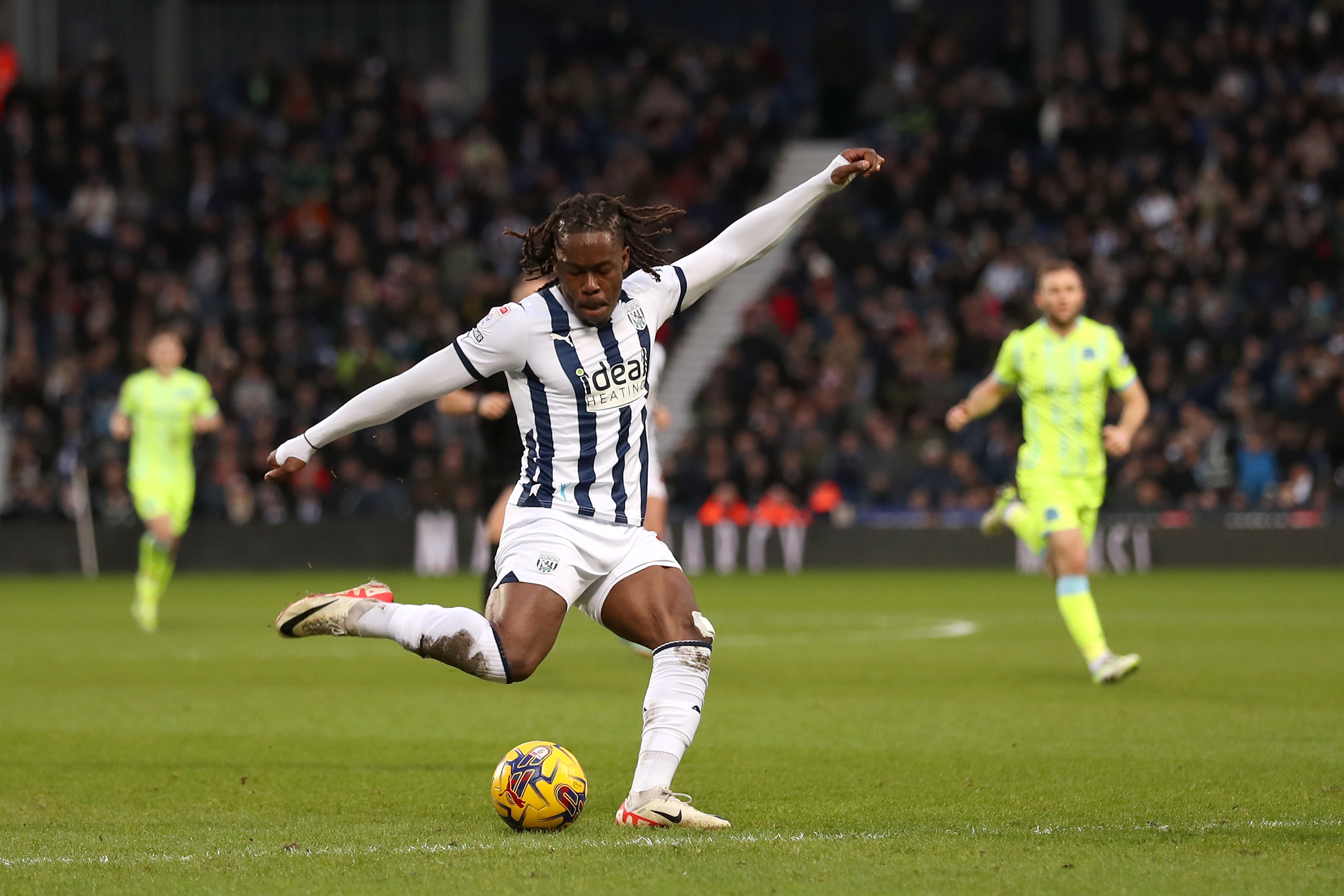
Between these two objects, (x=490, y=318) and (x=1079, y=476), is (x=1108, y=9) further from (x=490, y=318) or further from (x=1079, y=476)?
(x=490, y=318)

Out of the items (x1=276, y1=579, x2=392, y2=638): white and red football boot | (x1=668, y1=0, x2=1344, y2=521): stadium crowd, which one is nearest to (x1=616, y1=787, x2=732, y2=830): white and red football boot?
(x1=276, y1=579, x2=392, y2=638): white and red football boot

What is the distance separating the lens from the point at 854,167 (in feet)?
20.7

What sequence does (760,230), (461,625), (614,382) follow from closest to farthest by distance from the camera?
(461,625) → (614,382) → (760,230)

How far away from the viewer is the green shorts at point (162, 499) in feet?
49.1

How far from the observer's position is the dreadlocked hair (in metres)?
5.89

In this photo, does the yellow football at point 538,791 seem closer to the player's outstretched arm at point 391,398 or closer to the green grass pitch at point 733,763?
the green grass pitch at point 733,763

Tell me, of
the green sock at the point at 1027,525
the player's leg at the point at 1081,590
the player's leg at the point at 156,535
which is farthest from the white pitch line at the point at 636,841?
the player's leg at the point at 156,535

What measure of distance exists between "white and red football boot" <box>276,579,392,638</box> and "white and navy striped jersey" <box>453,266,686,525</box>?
66 centimetres

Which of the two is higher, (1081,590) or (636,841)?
(1081,590)

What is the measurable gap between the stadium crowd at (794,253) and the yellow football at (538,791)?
16392mm

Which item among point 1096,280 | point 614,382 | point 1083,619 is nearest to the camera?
point 614,382

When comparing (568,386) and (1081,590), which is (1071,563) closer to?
(1081,590)

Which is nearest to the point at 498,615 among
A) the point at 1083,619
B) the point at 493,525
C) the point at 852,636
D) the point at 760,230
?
the point at 760,230

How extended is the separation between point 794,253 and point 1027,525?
17.3 metres
